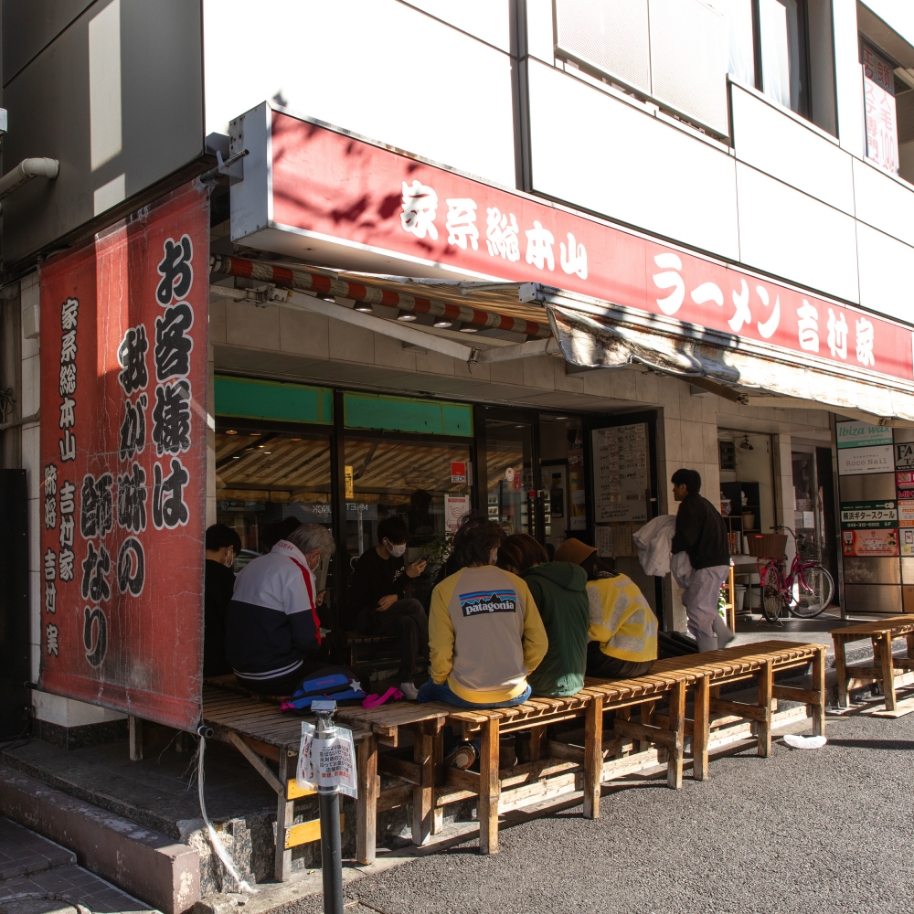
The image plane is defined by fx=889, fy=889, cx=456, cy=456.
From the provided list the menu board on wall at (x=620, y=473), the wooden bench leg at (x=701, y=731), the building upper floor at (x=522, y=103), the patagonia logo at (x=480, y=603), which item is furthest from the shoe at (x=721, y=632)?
the patagonia logo at (x=480, y=603)

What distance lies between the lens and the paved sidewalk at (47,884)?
3.92 meters

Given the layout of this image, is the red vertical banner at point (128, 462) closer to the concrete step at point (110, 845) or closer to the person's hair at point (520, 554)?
the concrete step at point (110, 845)

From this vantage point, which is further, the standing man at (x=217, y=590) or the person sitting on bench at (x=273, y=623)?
the standing man at (x=217, y=590)

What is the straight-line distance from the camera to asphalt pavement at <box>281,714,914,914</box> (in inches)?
153

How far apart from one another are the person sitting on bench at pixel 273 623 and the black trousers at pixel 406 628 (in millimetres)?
1497

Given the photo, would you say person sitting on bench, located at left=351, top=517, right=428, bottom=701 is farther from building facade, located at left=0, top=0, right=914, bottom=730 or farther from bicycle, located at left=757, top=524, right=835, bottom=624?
bicycle, located at left=757, top=524, right=835, bottom=624

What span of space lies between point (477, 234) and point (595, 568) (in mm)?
2305

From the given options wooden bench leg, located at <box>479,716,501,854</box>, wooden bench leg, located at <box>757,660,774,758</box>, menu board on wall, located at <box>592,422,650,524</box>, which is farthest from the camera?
menu board on wall, located at <box>592,422,650,524</box>

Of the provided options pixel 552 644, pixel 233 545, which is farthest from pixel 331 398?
pixel 552 644

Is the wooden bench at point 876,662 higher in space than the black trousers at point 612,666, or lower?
lower

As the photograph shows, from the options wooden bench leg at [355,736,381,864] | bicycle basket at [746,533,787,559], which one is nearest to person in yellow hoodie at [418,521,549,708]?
wooden bench leg at [355,736,381,864]

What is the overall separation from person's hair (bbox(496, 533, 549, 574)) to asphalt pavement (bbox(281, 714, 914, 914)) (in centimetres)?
142

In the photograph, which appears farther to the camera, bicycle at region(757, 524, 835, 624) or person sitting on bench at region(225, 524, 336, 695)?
bicycle at region(757, 524, 835, 624)

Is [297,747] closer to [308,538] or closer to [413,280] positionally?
[308,538]
